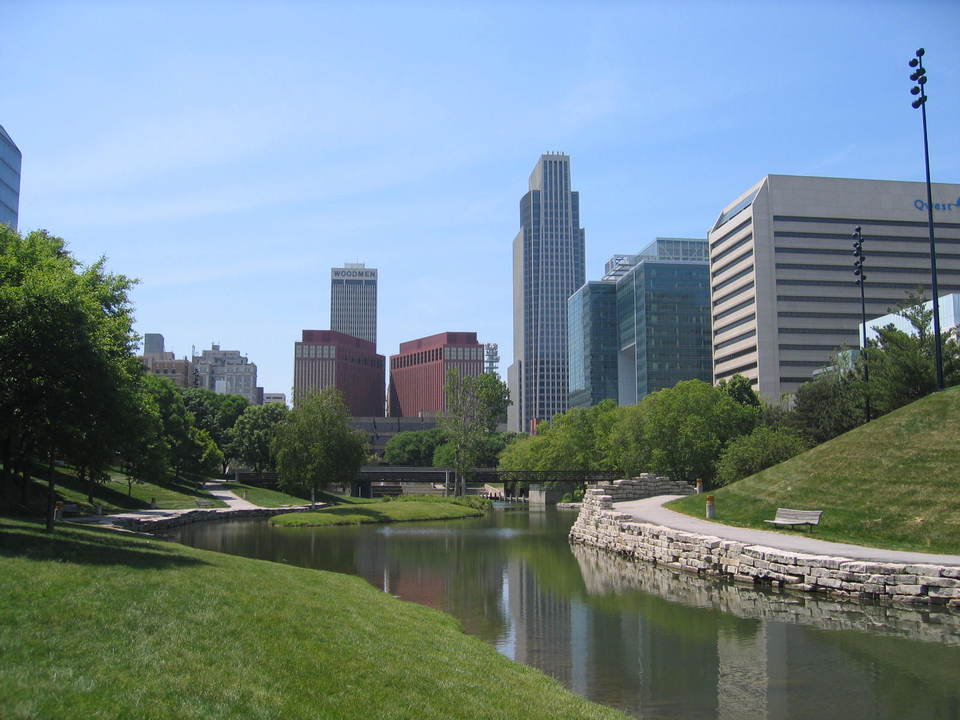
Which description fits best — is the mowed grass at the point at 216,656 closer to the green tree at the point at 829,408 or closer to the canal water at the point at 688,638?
the canal water at the point at 688,638

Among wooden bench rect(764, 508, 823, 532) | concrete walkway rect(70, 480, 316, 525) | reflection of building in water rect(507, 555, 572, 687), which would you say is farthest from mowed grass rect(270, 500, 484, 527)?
wooden bench rect(764, 508, 823, 532)

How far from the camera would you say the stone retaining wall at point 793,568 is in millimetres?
22875

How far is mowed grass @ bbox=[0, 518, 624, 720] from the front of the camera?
30.5ft

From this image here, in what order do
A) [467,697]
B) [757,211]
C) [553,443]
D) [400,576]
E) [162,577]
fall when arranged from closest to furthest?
[467,697], [162,577], [400,576], [553,443], [757,211]

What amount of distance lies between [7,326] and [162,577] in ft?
32.0

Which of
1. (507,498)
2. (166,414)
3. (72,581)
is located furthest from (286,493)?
(72,581)

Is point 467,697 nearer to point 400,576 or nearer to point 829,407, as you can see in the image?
point 400,576

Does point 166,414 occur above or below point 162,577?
above

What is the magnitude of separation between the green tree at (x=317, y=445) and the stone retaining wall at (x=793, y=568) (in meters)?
37.2

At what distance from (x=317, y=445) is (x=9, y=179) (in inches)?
2268

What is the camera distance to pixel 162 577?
16438 mm

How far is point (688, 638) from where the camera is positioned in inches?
809

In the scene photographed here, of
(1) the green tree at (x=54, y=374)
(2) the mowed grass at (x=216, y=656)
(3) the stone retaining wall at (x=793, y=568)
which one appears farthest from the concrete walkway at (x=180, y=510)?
(2) the mowed grass at (x=216, y=656)

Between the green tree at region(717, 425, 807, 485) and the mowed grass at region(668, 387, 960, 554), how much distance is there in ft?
43.8
